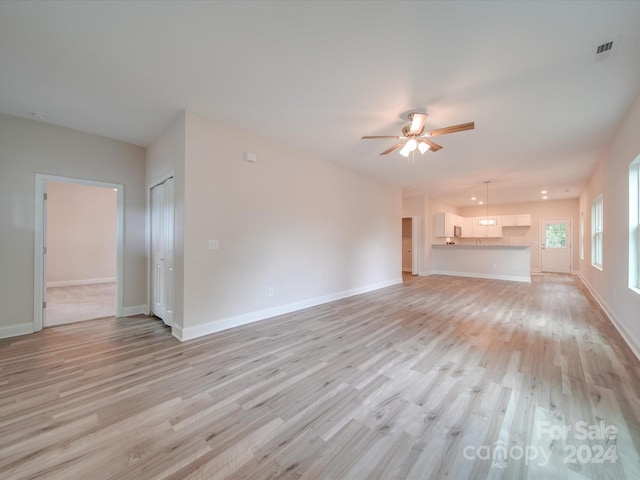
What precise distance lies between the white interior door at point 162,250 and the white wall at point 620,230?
5572mm

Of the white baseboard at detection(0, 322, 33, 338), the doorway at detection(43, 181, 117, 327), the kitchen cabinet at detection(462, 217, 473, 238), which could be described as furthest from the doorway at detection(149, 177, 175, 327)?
the kitchen cabinet at detection(462, 217, 473, 238)

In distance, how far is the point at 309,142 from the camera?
413 cm

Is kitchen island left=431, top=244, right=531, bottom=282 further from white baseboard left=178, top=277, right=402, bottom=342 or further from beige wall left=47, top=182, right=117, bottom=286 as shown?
beige wall left=47, top=182, right=117, bottom=286

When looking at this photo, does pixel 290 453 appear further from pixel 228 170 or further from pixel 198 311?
pixel 228 170

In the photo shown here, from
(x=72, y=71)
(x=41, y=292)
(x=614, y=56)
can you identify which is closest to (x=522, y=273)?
(x=614, y=56)

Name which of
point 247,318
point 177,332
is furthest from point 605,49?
point 177,332

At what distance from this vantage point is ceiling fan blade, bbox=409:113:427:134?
2.98 m

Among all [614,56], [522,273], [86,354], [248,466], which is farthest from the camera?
[522,273]

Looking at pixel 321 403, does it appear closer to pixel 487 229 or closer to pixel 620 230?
pixel 620 230

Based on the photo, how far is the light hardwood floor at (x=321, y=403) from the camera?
55.1 inches

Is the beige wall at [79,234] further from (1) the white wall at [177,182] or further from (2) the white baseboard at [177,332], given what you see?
(2) the white baseboard at [177,332]

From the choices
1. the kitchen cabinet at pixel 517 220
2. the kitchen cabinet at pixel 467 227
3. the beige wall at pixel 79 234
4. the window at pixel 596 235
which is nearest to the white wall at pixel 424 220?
the kitchen cabinet at pixel 467 227

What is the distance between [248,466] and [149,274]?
153 inches

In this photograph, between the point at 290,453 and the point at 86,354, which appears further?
the point at 86,354
